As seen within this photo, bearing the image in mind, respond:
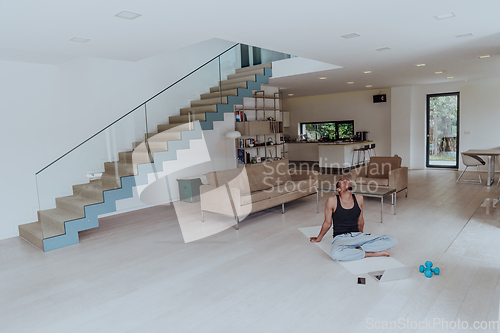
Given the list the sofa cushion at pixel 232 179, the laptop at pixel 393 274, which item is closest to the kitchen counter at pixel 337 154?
the sofa cushion at pixel 232 179

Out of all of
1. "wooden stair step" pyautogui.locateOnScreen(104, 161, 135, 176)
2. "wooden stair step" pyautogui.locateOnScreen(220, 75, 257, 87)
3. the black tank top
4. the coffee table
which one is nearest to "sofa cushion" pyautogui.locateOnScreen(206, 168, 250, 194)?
"wooden stair step" pyautogui.locateOnScreen(104, 161, 135, 176)

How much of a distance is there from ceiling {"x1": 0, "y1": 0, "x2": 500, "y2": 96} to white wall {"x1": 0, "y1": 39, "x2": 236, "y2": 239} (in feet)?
1.24

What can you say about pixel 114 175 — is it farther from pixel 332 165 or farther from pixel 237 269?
pixel 332 165

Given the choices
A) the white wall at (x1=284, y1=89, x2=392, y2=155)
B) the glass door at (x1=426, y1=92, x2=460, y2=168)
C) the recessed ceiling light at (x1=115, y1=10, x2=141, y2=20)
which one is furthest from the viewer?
the white wall at (x1=284, y1=89, x2=392, y2=155)

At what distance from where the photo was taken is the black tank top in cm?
383

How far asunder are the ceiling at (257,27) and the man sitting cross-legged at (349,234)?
1.88 meters

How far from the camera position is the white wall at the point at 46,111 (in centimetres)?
523

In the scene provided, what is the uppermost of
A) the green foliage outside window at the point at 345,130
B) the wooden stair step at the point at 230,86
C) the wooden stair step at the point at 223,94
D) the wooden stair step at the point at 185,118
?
the wooden stair step at the point at 230,86

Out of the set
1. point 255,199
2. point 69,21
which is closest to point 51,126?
point 69,21

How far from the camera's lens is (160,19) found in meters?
3.55

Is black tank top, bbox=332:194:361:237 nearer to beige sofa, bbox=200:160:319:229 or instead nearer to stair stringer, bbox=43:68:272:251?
beige sofa, bbox=200:160:319:229

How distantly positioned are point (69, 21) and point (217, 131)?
491 centimetres

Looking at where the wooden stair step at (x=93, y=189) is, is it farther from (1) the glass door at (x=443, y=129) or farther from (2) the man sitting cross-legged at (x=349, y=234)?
(1) the glass door at (x=443, y=129)

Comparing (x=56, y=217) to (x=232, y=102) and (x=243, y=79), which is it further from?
(x=243, y=79)
